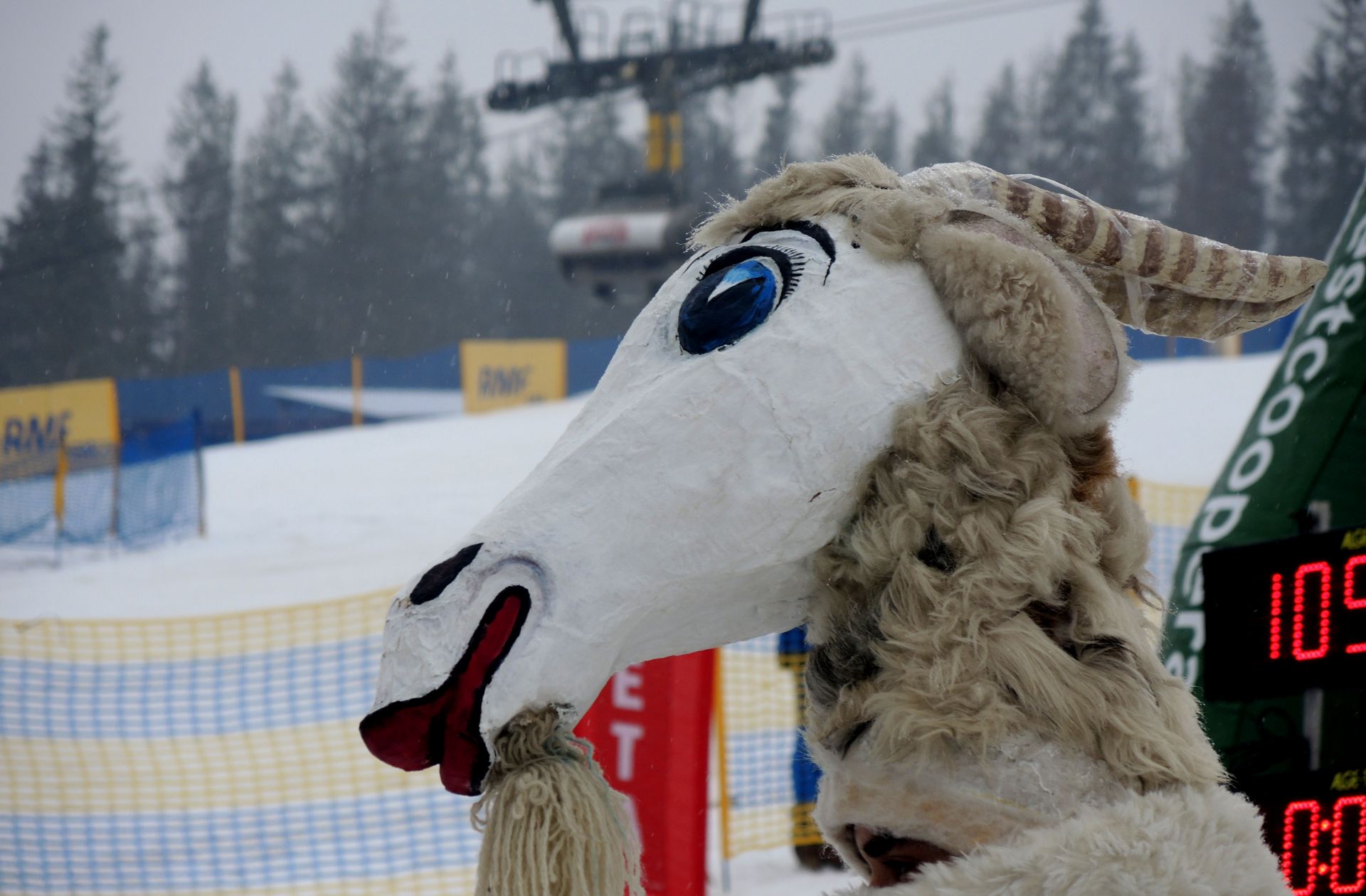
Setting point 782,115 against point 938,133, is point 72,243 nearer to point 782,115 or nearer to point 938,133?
point 782,115

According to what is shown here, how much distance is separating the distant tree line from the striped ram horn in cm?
3293

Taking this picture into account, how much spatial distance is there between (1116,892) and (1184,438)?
1444 centimetres

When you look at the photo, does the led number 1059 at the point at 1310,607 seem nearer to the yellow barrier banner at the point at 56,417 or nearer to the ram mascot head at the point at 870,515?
the ram mascot head at the point at 870,515

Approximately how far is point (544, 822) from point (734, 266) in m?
0.60

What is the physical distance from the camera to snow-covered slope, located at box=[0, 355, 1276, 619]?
395 inches

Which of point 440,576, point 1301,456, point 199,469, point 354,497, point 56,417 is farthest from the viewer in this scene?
point 56,417

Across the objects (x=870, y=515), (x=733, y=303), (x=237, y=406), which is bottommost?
(x=237, y=406)

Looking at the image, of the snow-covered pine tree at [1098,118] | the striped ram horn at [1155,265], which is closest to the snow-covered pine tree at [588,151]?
the snow-covered pine tree at [1098,118]

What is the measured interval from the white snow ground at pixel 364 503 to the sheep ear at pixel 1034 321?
12.3 feet

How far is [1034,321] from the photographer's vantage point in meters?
1.12

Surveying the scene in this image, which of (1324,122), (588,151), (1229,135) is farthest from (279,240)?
(1324,122)

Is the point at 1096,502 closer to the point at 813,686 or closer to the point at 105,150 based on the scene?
the point at 813,686

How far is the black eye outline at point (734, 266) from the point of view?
3.80 ft

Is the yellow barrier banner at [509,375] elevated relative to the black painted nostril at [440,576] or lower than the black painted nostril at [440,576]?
lower
